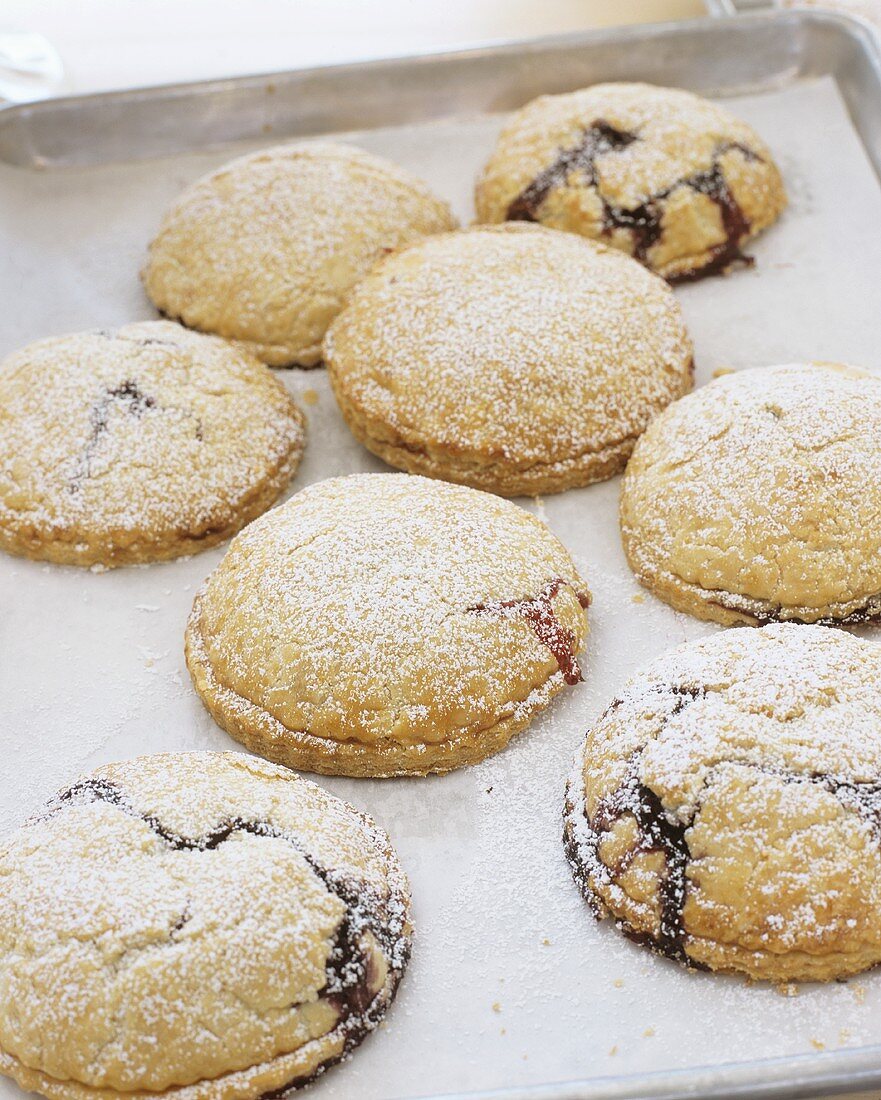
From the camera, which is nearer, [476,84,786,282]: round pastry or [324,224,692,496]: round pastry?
[324,224,692,496]: round pastry

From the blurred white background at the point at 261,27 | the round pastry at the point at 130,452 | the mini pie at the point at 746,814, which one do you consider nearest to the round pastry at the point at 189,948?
the mini pie at the point at 746,814

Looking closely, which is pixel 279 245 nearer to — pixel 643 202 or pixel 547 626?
pixel 643 202

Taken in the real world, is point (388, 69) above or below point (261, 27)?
above

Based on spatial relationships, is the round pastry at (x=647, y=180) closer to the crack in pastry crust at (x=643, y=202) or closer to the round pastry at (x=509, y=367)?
the crack in pastry crust at (x=643, y=202)

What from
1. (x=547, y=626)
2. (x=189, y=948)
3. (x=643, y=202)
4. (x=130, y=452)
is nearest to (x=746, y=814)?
(x=547, y=626)

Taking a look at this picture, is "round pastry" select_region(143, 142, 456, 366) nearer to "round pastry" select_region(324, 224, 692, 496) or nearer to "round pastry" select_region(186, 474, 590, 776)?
"round pastry" select_region(324, 224, 692, 496)

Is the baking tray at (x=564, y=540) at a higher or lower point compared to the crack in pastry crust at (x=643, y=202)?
lower

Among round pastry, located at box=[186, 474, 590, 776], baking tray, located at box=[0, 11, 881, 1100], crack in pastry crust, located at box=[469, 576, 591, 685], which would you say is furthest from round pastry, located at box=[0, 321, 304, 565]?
crack in pastry crust, located at box=[469, 576, 591, 685]
